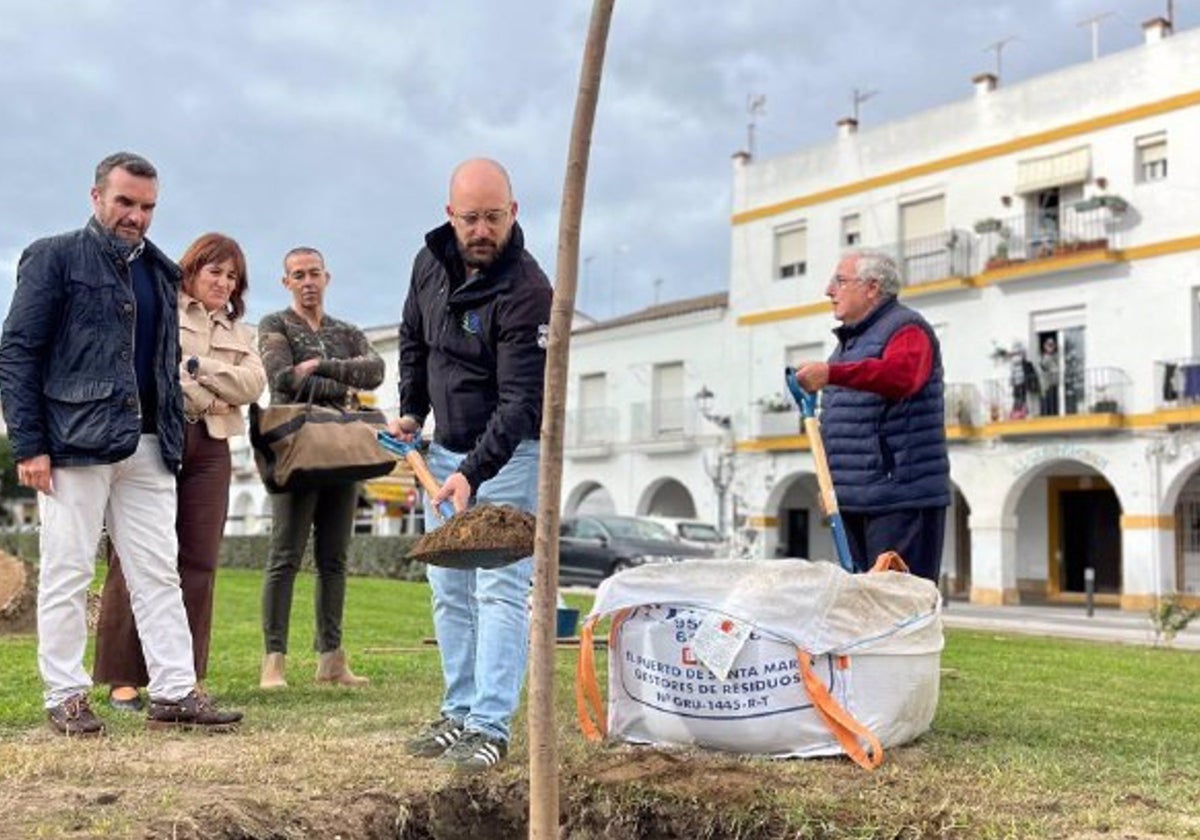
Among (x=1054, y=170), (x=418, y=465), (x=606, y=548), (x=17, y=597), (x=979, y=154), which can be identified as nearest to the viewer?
(x=418, y=465)

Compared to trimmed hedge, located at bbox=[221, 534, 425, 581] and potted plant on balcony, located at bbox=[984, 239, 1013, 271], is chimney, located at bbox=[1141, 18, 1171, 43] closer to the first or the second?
potted plant on balcony, located at bbox=[984, 239, 1013, 271]

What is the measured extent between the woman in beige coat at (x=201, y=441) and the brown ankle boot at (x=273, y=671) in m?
0.50

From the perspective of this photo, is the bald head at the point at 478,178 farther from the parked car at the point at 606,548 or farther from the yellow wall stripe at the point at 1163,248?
the yellow wall stripe at the point at 1163,248

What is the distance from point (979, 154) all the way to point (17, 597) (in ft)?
77.1

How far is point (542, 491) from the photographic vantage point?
98.2 inches

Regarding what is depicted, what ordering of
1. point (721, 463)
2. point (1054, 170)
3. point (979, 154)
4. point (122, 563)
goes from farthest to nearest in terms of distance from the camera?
point (721, 463), point (979, 154), point (1054, 170), point (122, 563)

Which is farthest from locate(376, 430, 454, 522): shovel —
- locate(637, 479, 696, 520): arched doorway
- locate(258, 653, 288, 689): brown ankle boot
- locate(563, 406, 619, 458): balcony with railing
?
locate(637, 479, 696, 520): arched doorway

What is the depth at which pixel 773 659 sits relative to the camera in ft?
13.8

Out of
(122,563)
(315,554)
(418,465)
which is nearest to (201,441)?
(122,563)

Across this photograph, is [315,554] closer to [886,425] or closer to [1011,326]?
[886,425]

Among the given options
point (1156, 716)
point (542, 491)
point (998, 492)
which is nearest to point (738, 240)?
point (998, 492)

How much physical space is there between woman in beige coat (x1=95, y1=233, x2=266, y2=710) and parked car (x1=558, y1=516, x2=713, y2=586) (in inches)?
762

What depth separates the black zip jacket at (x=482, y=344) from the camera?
4.00m

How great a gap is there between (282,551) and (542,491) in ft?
12.2
